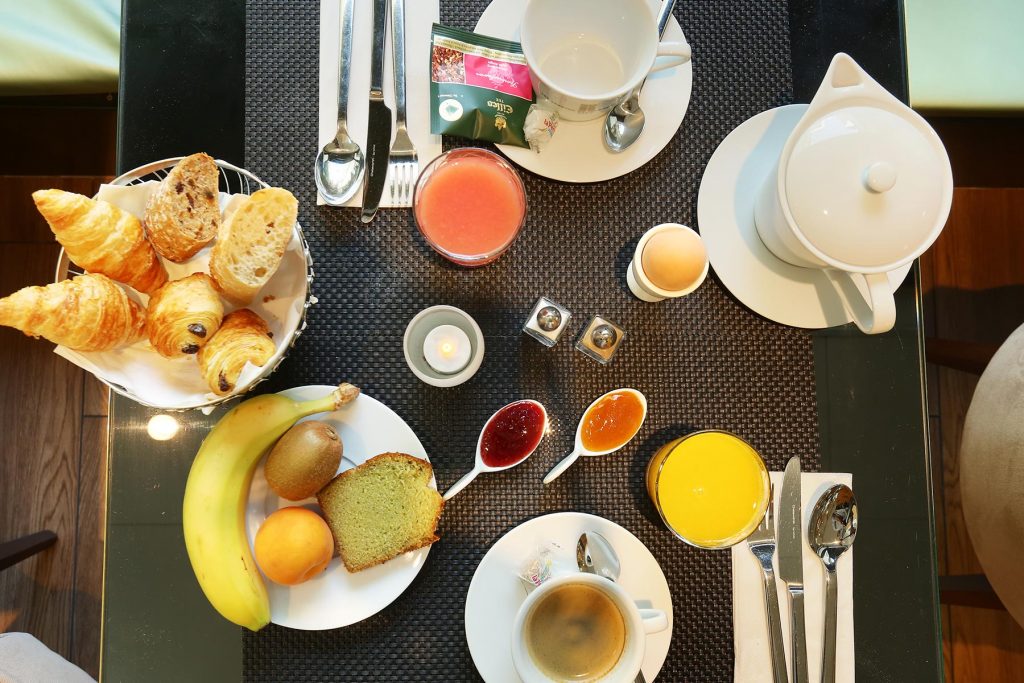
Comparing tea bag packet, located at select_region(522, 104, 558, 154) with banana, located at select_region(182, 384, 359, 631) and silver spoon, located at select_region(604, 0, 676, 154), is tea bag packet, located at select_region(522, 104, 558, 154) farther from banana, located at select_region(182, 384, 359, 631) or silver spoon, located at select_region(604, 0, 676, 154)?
banana, located at select_region(182, 384, 359, 631)

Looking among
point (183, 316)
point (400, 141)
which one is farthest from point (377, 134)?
point (183, 316)

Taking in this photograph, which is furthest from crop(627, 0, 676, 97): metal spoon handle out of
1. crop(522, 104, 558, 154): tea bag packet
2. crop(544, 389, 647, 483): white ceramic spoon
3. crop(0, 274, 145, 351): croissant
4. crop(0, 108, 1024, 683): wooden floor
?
crop(0, 108, 1024, 683): wooden floor

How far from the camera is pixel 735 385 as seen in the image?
3.04 ft

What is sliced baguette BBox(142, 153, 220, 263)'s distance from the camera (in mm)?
741

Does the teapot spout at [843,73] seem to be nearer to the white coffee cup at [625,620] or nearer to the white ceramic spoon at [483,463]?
the white ceramic spoon at [483,463]

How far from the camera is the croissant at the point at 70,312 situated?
2.26ft

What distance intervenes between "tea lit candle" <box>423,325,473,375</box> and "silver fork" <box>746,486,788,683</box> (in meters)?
0.48

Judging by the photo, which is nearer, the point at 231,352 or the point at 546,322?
the point at 231,352

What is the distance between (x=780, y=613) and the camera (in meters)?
0.89

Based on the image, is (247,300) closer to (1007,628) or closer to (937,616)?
(937,616)

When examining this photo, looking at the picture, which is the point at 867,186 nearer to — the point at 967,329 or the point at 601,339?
the point at 601,339

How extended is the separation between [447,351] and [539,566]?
327 millimetres

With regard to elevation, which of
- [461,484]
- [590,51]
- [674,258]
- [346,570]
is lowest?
[346,570]

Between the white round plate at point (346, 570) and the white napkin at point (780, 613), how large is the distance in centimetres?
45
